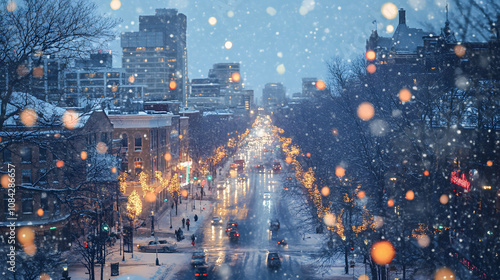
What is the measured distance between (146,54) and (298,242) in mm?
174656

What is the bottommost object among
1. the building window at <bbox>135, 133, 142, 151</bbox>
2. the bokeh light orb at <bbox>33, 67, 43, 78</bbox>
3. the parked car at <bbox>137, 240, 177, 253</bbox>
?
the parked car at <bbox>137, 240, 177, 253</bbox>

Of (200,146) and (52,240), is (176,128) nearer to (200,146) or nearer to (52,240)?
(200,146)

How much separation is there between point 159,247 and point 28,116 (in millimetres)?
25274

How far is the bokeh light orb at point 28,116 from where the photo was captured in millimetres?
8984

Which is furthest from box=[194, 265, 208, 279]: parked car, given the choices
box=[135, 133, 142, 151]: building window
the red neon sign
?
box=[135, 133, 142, 151]: building window

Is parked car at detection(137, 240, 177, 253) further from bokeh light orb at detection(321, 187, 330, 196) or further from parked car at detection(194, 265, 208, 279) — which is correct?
→ bokeh light orb at detection(321, 187, 330, 196)

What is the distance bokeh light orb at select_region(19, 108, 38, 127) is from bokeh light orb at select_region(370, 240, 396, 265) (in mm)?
13578

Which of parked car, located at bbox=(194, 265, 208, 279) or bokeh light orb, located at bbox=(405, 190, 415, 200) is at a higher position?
bokeh light orb, located at bbox=(405, 190, 415, 200)

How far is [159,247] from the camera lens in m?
32.8

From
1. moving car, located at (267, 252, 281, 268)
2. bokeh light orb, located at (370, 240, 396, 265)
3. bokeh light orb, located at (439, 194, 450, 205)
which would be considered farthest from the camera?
moving car, located at (267, 252, 281, 268)

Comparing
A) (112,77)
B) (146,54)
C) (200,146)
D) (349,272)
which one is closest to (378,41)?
(200,146)

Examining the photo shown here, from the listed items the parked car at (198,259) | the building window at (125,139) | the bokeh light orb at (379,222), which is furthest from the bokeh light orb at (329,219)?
the building window at (125,139)

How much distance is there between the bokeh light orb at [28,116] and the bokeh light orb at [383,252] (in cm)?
1358

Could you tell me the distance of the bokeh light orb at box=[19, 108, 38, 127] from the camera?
898 centimetres
